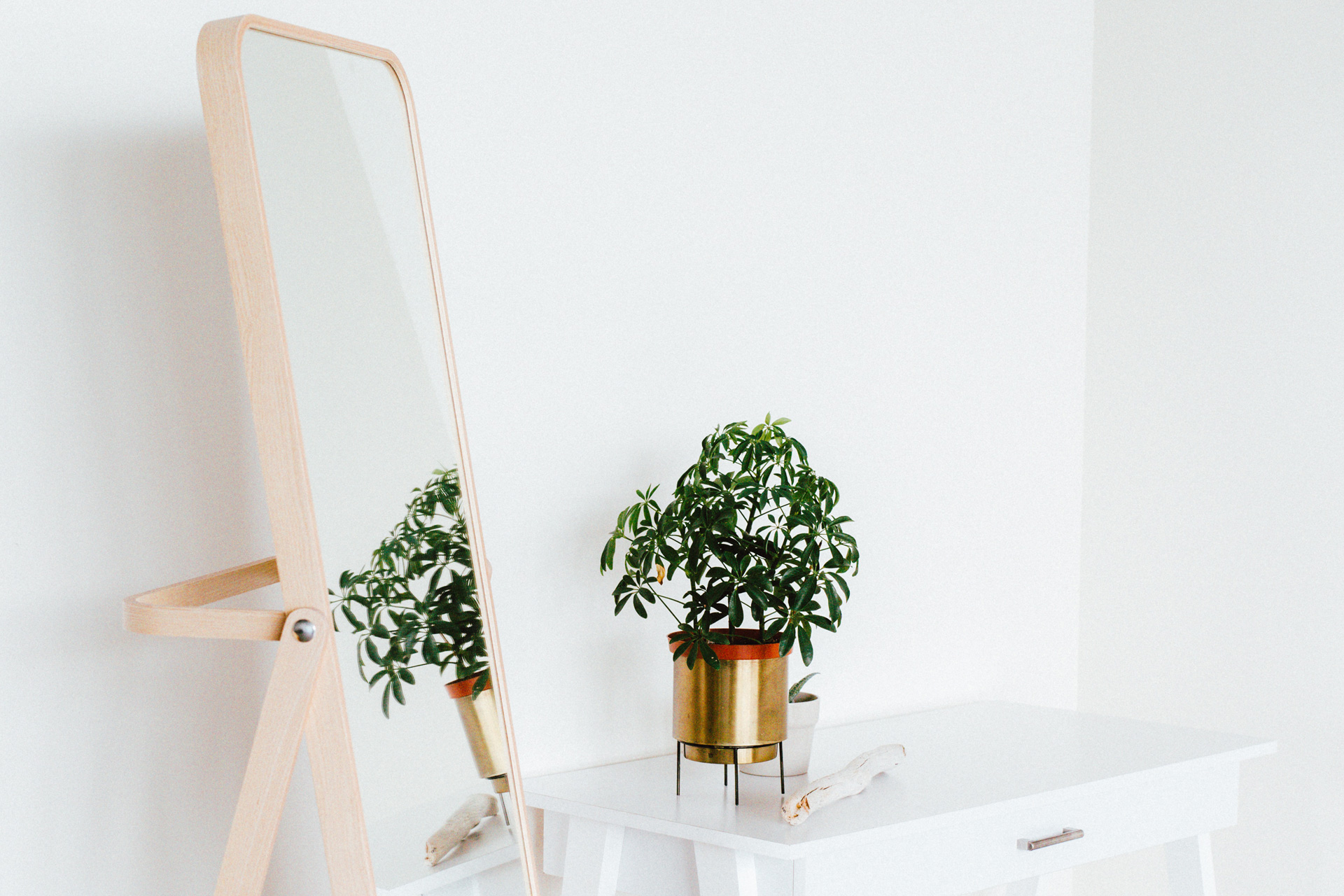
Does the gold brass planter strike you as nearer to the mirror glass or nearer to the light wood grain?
the mirror glass

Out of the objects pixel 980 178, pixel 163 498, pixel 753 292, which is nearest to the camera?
pixel 163 498

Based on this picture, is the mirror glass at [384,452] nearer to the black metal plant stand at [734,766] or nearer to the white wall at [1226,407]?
the black metal plant stand at [734,766]

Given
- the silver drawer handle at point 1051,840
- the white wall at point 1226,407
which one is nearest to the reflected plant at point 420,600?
the silver drawer handle at point 1051,840

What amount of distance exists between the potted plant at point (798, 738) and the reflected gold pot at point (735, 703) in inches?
3.4

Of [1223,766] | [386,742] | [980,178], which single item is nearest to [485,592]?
[386,742]

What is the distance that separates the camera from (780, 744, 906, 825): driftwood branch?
3.92 feet

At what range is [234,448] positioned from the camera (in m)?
1.16

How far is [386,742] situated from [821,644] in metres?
0.86

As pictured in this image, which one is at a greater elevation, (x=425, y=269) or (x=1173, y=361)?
(x=425, y=269)

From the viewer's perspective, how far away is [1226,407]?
6.03 feet

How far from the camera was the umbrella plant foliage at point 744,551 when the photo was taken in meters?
1.23

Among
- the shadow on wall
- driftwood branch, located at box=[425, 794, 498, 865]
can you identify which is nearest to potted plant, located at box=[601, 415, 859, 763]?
driftwood branch, located at box=[425, 794, 498, 865]

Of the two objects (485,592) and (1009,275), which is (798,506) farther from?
(1009,275)

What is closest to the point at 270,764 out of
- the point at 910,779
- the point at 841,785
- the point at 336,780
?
the point at 336,780
